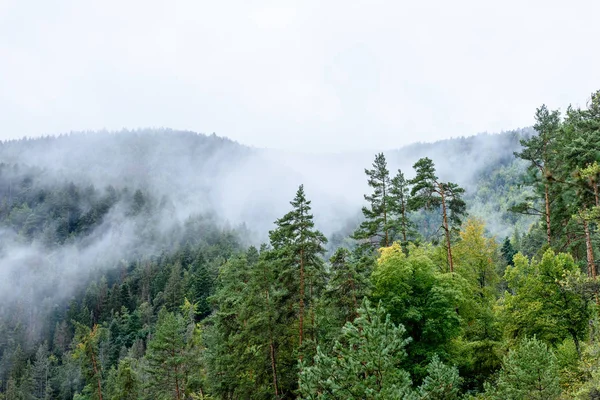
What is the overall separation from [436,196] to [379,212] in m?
5.80

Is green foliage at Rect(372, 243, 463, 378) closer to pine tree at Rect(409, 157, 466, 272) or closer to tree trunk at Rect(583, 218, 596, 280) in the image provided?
pine tree at Rect(409, 157, 466, 272)

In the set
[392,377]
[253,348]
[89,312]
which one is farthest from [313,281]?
[89,312]

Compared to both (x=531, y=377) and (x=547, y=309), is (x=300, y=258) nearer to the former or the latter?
(x=531, y=377)

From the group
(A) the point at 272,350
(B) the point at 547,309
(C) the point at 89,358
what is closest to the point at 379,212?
(A) the point at 272,350

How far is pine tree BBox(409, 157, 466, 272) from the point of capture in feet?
94.9

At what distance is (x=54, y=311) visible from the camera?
565 feet

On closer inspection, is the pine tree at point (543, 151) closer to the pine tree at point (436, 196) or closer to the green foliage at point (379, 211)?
the pine tree at point (436, 196)

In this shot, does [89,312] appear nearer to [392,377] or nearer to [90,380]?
[90,380]

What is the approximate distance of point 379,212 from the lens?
112ft

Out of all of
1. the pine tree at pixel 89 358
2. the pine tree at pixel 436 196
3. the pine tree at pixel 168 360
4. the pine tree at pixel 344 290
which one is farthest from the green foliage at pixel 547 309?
the pine tree at pixel 89 358

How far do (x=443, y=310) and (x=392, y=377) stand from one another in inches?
393

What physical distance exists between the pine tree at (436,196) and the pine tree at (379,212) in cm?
357

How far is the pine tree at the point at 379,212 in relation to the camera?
33594 millimetres

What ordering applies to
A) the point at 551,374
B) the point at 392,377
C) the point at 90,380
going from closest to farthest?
the point at 392,377
the point at 551,374
the point at 90,380
